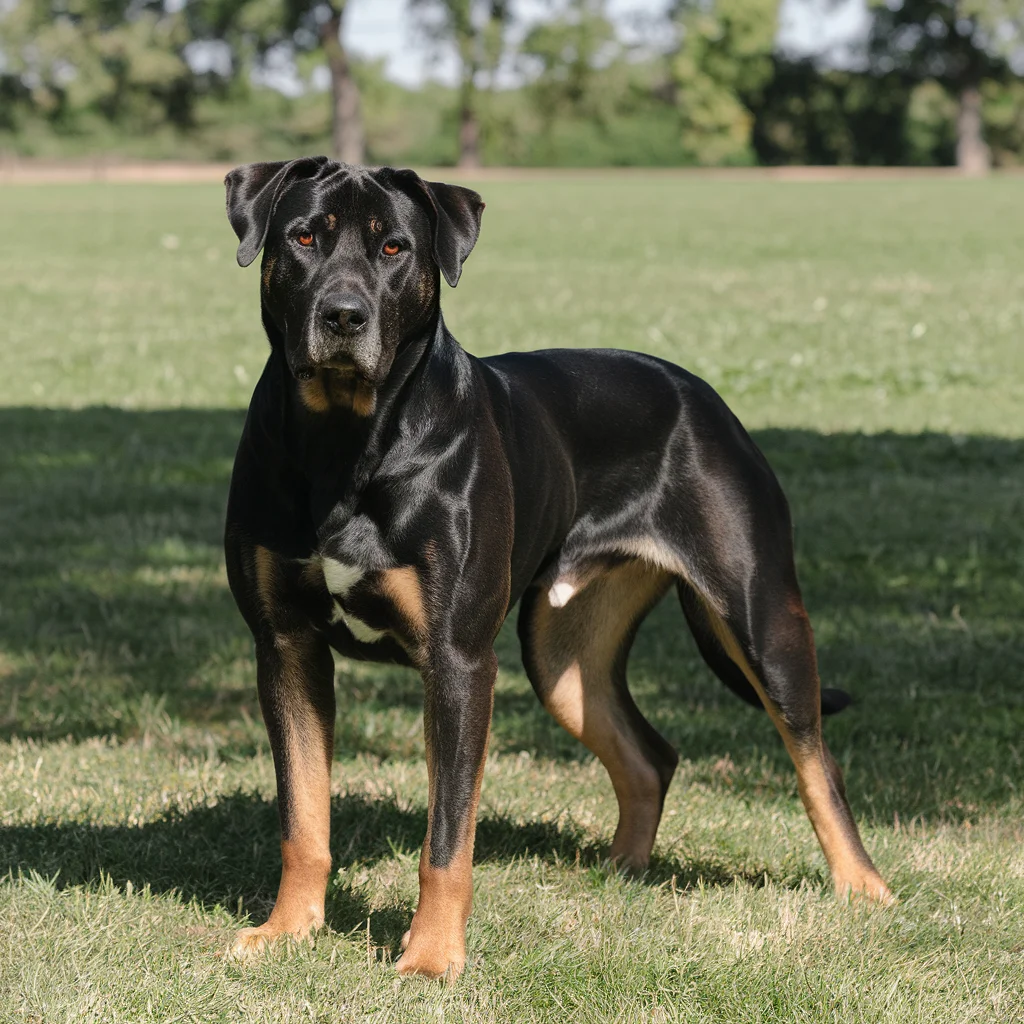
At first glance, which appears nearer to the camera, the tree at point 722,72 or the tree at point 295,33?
the tree at point 295,33

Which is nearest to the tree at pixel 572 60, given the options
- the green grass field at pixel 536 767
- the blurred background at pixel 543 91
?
the blurred background at pixel 543 91

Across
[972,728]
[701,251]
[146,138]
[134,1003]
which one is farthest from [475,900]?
[146,138]

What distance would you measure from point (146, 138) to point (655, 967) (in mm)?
77432

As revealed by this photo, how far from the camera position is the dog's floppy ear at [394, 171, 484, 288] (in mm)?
3508

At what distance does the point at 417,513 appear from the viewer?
3449mm

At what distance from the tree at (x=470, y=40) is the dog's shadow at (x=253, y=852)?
70.2 metres

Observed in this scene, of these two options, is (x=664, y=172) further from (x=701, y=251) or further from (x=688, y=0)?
(x=701, y=251)

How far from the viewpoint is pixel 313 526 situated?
11.3 ft

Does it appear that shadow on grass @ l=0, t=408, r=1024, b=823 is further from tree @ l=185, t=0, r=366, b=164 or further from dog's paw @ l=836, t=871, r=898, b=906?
tree @ l=185, t=0, r=366, b=164

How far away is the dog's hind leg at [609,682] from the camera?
14.4 feet

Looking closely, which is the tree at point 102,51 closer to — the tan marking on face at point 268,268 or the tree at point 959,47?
the tree at point 959,47

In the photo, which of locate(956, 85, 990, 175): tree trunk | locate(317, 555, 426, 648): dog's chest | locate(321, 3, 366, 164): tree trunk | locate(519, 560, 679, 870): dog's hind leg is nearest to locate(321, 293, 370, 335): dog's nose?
locate(317, 555, 426, 648): dog's chest

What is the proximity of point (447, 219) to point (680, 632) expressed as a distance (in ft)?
11.6

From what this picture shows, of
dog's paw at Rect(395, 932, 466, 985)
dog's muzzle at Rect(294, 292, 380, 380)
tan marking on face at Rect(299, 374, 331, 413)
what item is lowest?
dog's paw at Rect(395, 932, 466, 985)
